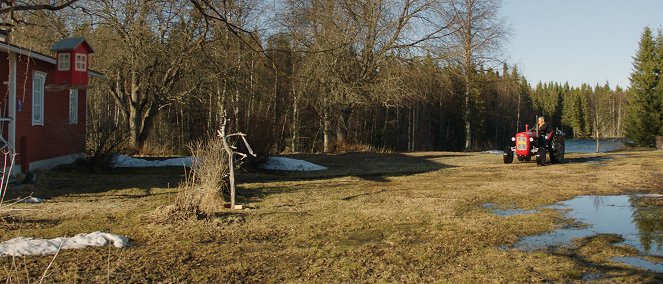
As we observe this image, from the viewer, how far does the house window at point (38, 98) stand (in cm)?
1354

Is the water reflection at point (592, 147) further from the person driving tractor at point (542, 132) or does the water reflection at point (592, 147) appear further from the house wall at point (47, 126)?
the house wall at point (47, 126)

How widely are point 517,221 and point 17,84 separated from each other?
10710 millimetres

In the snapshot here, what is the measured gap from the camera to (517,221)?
7.55 meters

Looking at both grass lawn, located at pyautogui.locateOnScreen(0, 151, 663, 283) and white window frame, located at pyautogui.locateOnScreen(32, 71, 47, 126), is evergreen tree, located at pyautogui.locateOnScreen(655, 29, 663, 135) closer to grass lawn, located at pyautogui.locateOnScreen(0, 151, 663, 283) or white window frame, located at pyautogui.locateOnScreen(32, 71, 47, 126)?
grass lawn, located at pyautogui.locateOnScreen(0, 151, 663, 283)

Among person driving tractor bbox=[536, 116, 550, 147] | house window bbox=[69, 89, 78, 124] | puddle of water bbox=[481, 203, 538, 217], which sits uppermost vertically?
house window bbox=[69, 89, 78, 124]

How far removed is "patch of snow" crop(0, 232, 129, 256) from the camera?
18.2 feet

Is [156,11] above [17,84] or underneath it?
above

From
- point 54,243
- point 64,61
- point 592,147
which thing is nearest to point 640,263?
point 54,243

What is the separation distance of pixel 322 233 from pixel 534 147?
492 inches

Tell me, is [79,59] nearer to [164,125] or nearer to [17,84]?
[17,84]

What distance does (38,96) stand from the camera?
13.9 m

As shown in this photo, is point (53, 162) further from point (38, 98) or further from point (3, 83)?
point (3, 83)

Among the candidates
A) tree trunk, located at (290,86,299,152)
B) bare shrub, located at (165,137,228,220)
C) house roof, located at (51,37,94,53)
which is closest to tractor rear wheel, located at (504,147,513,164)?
bare shrub, located at (165,137,228,220)

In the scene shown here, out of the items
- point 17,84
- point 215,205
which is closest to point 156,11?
point 17,84
